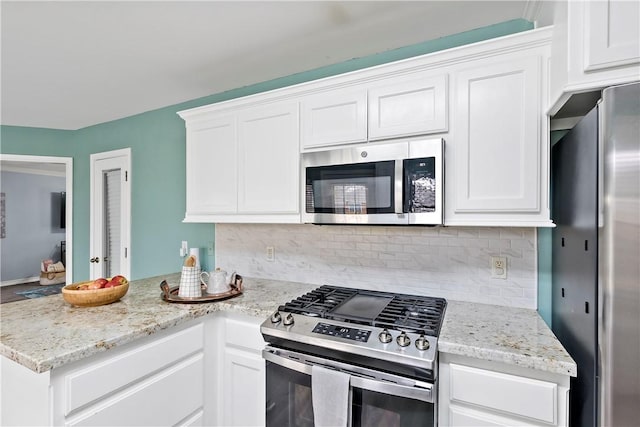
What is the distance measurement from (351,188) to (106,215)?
322 cm

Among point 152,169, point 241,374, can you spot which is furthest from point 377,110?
point 152,169

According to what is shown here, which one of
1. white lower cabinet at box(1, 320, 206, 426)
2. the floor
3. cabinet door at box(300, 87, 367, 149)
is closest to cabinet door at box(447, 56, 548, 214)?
cabinet door at box(300, 87, 367, 149)

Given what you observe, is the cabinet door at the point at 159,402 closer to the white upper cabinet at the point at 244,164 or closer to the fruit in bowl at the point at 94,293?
the fruit in bowl at the point at 94,293

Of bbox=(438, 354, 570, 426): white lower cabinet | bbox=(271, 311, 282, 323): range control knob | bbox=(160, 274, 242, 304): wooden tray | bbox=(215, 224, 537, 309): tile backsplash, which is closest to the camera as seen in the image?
bbox=(438, 354, 570, 426): white lower cabinet

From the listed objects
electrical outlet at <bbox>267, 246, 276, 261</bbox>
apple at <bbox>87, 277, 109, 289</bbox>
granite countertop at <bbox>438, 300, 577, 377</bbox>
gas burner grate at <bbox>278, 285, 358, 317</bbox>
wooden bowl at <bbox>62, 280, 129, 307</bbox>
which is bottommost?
granite countertop at <bbox>438, 300, 577, 377</bbox>

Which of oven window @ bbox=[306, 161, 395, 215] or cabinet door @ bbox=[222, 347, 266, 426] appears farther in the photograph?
cabinet door @ bbox=[222, 347, 266, 426]

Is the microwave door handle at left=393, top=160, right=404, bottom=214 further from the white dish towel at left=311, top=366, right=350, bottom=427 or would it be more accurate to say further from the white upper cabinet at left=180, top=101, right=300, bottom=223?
the white dish towel at left=311, top=366, right=350, bottom=427

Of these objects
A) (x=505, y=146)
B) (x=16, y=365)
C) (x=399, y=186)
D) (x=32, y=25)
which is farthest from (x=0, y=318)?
(x=505, y=146)

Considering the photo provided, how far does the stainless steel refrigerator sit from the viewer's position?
912 millimetres

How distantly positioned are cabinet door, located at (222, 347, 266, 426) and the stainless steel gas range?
0.13 meters

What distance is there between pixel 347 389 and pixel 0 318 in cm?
165

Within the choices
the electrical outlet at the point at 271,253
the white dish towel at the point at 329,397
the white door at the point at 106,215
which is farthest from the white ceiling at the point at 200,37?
the white dish towel at the point at 329,397

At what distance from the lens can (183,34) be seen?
6.00 ft

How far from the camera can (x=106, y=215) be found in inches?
144
